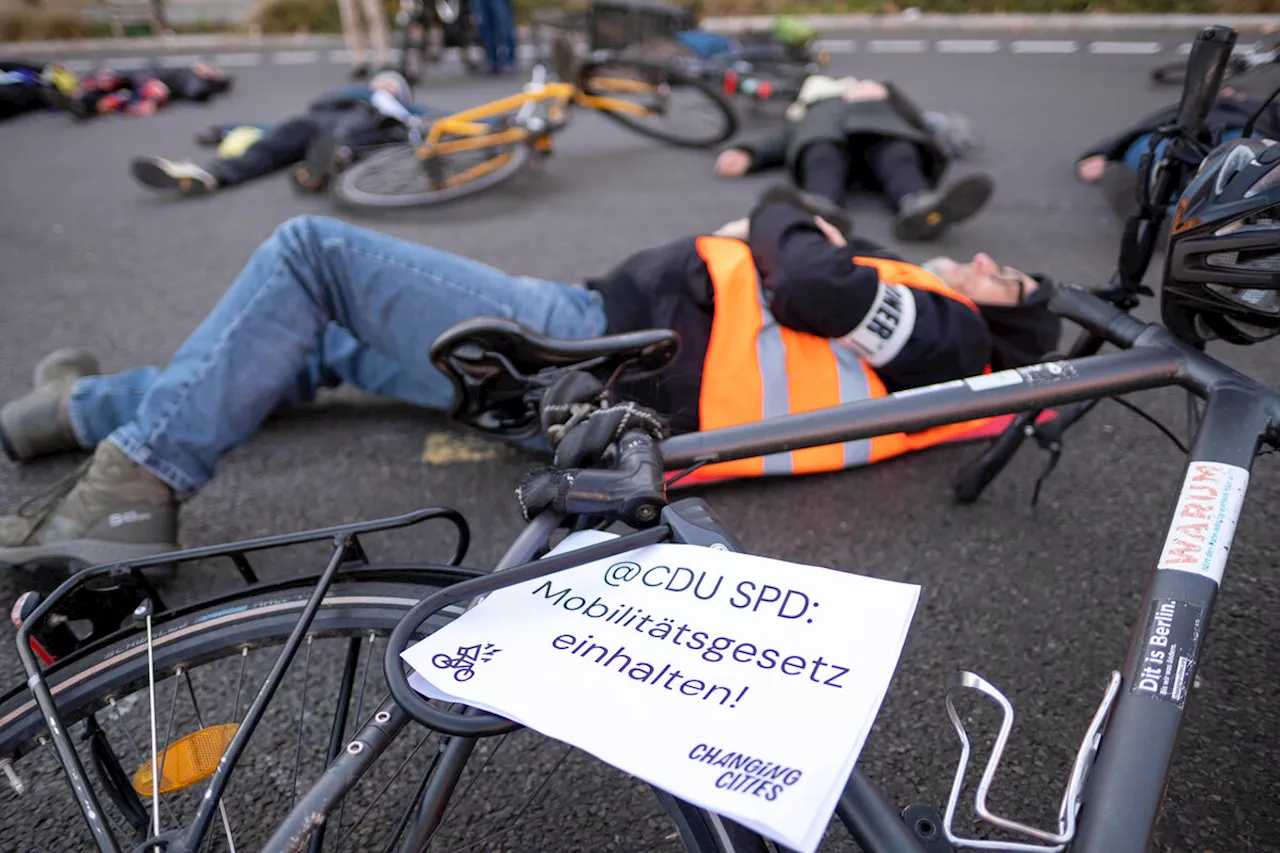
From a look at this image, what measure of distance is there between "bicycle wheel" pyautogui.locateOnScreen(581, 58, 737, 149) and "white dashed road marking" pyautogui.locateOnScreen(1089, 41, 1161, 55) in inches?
155

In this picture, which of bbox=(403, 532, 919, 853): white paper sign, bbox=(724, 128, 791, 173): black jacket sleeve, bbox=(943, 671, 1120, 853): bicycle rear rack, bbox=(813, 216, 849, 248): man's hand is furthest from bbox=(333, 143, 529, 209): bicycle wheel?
bbox=(943, 671, 1120, 853): bicycle rear rack

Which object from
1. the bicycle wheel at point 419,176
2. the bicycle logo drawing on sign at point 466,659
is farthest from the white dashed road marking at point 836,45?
the bicycle logo drawing on sign at point 466,659

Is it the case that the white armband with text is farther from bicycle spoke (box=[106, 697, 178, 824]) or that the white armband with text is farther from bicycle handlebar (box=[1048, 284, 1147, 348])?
bicycle spoke (box=[106, 697, 178, 824])

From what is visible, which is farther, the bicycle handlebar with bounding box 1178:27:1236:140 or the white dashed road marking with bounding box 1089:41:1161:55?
the white dashed road marking with bounding box 1089:41:1161:55

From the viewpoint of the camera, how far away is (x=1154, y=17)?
7.59 metres

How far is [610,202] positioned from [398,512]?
251cm

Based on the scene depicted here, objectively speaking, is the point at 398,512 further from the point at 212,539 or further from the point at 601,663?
the point at 601,663

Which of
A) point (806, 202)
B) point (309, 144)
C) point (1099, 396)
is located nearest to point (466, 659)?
point (1099, 396)

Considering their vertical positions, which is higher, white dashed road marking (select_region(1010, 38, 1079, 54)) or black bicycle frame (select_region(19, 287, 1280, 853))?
white dashed road marking (select_region(1010, 38, 1079, 54))

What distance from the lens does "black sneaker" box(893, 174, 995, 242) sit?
124 inches

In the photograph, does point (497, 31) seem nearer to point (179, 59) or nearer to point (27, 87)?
point (27, 87)

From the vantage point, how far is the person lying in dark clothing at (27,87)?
5871 mm

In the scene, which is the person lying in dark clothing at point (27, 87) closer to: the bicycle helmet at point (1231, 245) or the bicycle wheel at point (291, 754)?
the bicycle wheel at point (291, 754)

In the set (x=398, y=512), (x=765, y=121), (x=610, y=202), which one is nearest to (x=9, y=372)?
(x=398, y=512)
